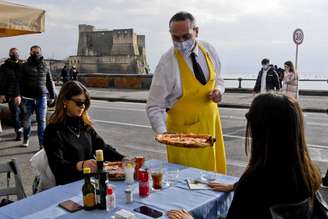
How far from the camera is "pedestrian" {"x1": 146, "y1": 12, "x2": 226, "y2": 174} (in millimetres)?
3613

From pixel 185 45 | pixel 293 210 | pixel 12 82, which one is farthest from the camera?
pixel 12 82

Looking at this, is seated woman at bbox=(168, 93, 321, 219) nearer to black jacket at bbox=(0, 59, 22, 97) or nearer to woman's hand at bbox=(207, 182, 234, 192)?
woman's hand at bbox=(207, 182, 234, 192)

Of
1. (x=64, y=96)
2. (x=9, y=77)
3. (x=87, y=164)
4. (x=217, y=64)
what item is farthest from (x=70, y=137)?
(x=9, y=77)

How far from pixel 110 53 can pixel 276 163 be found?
54.9 m

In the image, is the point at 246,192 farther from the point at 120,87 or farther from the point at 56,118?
the point at 120,87

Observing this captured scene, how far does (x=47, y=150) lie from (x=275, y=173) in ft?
6.87

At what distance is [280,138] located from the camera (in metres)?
2.06

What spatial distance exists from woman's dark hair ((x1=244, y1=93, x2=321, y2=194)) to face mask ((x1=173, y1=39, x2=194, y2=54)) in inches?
65.1

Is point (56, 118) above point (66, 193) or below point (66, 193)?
above

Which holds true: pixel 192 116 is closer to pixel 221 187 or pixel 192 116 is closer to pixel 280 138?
pixel 221 187

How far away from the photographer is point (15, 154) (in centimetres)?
754

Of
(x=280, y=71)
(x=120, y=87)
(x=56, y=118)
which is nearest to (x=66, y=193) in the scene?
(x=56, y=118)

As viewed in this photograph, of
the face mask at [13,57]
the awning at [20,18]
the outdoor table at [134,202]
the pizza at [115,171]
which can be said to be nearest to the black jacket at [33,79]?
the face mask at [13,57]

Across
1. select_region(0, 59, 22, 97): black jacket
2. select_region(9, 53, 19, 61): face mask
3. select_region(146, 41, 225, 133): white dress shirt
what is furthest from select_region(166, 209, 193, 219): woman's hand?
select_region(9, 53, 19, 61): face mask
